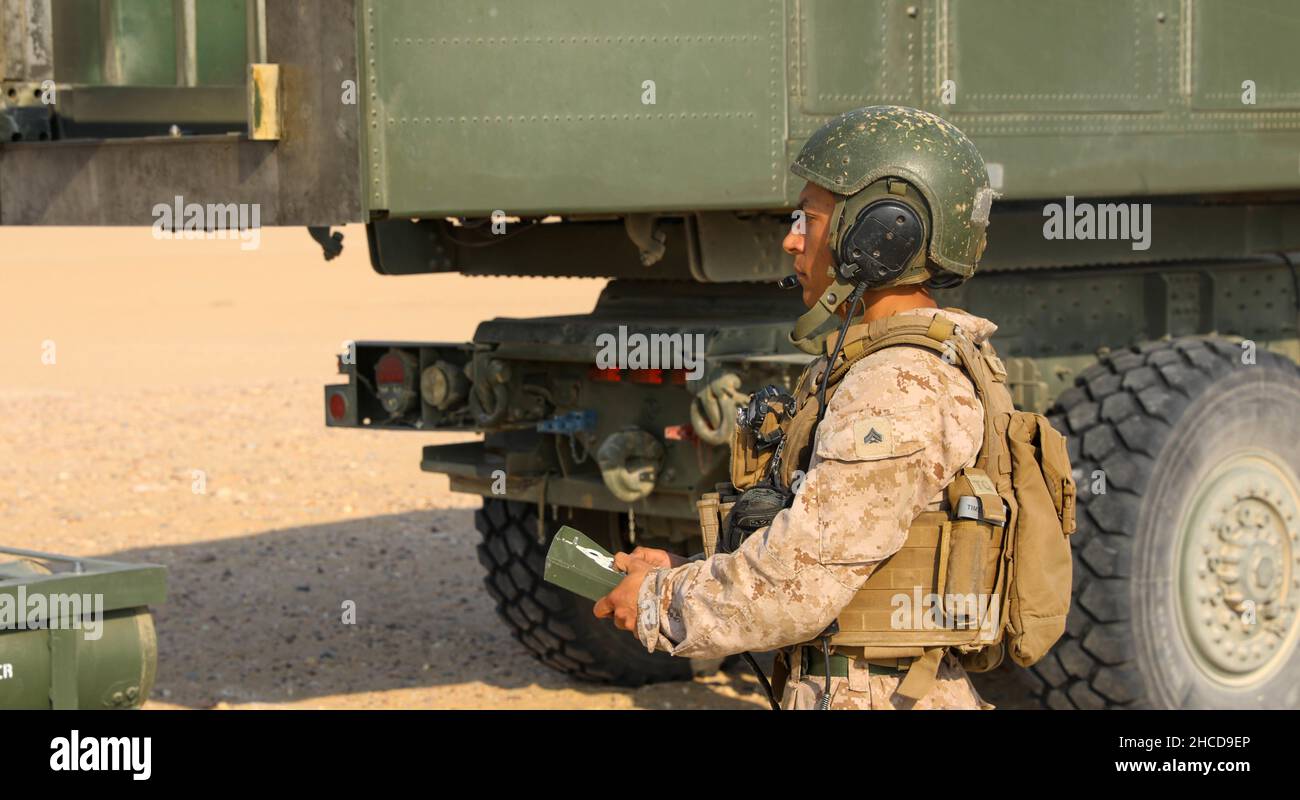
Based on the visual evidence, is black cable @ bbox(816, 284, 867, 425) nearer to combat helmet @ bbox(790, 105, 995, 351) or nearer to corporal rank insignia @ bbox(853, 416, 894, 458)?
combat helmet @ bbox(790, 105, 995, 351)

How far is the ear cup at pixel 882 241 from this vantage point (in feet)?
10.5

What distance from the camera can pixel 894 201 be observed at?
320 cm

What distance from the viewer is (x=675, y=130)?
503 centimetres

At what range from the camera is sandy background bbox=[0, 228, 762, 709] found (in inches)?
285

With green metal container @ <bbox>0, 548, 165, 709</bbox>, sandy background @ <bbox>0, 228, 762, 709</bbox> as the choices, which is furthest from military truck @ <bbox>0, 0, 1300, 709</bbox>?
green metal container @ <bbox>0, 548, 165, 709</bbox>

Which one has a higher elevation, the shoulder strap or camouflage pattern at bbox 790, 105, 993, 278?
camouflage pattern at bbox 790, 105, 993, 278

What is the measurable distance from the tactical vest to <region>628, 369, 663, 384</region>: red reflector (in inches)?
91.5

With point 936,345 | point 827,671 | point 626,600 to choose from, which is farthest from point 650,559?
point 936,345

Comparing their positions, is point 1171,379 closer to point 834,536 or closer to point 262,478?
point 834,536

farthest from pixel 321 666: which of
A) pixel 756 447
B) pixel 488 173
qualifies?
pixel 756 447

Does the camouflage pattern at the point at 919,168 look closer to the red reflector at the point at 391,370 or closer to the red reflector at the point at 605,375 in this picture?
the red reflector at the point at 605,375

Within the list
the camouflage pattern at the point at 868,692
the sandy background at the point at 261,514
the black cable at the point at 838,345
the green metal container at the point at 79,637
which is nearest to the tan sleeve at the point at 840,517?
the black cable at the point at 838,345

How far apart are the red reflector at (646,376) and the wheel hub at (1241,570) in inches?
69.2
